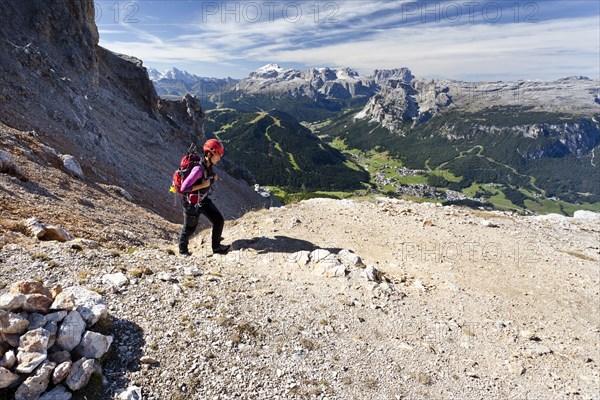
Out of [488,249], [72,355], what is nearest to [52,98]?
[72,355]

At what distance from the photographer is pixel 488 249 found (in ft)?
55.6

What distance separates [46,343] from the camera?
5699 millimetres

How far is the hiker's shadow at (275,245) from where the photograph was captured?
14.1 m

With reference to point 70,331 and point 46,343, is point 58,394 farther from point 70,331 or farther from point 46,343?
point 70,331

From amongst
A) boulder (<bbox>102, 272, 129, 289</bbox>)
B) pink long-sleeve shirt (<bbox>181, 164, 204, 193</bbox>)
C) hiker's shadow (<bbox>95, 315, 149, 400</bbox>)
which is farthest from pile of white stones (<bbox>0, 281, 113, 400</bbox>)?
pink long-sleeve shirt (<bbox>181, 164, 204, 193</bbox>)

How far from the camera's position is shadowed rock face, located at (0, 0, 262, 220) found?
84.4ft

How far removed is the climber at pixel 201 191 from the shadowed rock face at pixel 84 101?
12409 mm

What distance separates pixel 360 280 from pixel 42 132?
2499cm

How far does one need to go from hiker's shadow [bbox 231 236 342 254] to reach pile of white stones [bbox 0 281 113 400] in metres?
7.54

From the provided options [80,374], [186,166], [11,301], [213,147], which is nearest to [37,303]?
[11,301]

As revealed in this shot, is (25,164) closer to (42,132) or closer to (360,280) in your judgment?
(42,132)

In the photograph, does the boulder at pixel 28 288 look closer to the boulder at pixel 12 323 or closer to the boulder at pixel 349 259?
the boulder at pixel 12 323

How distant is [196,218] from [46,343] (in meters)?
6.93

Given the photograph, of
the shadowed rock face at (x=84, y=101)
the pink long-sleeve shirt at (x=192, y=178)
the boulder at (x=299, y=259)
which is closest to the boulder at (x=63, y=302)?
the pink long-sleeve shirt at (x=192, y=178)
